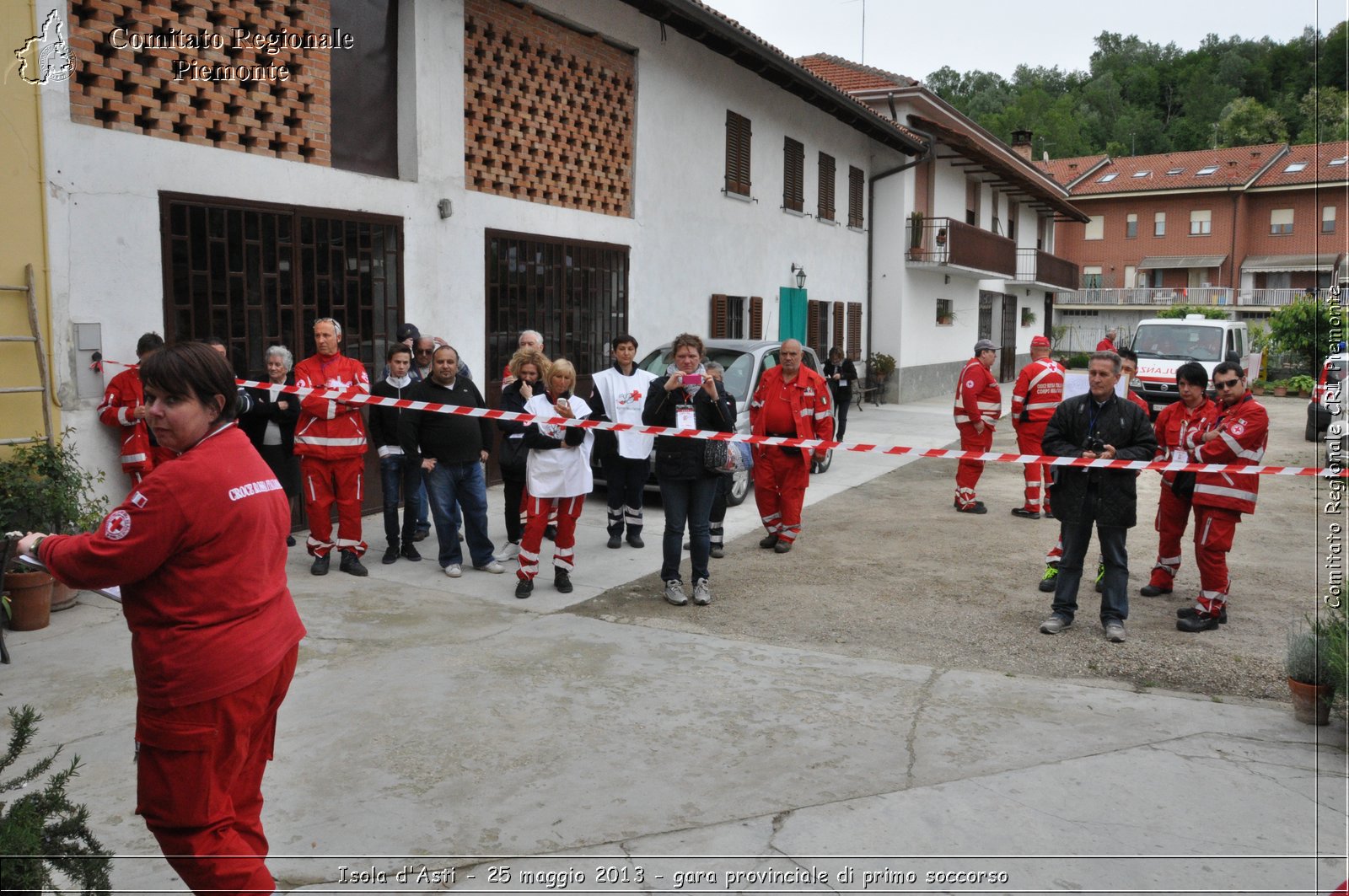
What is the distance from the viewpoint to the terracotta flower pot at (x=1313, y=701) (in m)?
5.05

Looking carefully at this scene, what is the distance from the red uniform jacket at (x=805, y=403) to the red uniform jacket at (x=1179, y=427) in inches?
108

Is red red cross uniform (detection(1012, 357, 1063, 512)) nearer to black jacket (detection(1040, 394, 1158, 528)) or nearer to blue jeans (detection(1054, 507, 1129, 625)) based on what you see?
black jacket (detection(1040, 394, 1158, 528))

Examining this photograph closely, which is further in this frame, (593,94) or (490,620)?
(593,94)

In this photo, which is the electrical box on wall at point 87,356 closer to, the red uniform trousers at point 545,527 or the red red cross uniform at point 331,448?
the red red cross uniform at point 331,448

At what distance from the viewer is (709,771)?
14.7 feet

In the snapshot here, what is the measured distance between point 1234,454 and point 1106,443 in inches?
40.0

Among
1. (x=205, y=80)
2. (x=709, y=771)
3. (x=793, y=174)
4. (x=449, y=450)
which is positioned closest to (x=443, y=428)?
(x=449, y=450)

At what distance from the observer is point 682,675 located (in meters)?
5.76

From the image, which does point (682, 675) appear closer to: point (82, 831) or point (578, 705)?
point (578, 705)

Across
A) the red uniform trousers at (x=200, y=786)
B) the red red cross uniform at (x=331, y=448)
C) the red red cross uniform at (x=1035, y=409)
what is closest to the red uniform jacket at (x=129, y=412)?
the red red cross uniform at (x=331, y=448)

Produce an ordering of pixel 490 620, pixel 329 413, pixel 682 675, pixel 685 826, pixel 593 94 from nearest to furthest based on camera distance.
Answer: pixel 685 826, pixel 682 675, pixel 490 620, pixel 329 413, pixel 593 94

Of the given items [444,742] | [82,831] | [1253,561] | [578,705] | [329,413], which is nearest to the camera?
[82,831]

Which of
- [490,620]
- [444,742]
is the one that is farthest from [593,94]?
[444,742]

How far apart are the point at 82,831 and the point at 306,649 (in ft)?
11.1
